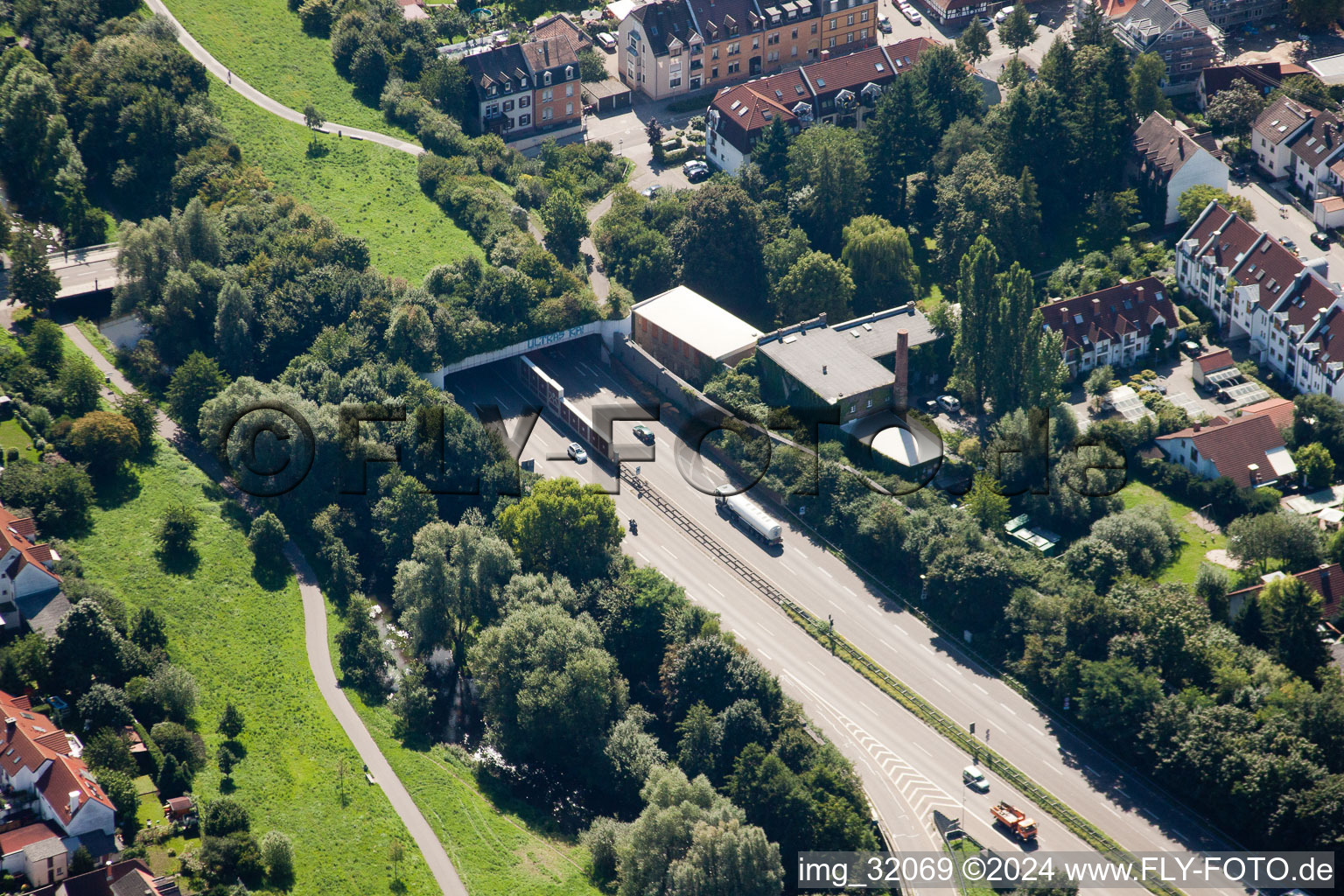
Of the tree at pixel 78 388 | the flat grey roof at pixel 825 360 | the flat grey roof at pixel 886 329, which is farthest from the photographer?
the flat grey roof at pixel 886 329

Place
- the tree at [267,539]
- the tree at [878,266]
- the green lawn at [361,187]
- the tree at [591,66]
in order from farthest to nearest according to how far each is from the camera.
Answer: the tree at [591,66] → the green lawn at [361,187] → the tree at [878,266] → the tree at [267,539]

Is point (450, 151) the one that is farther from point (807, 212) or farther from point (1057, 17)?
point (1057, 17)

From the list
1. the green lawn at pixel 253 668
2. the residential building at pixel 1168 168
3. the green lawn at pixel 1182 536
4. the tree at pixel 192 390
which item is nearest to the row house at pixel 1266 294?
the residential building at pixel 1168 168

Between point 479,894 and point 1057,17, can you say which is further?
point 1057,17

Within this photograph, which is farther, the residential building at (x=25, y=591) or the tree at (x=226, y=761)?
the residential building at (x=25, y=591)

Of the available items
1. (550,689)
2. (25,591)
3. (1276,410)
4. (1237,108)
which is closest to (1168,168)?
(1237,108)

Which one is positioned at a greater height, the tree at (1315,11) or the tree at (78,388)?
the tree at (1315,11)

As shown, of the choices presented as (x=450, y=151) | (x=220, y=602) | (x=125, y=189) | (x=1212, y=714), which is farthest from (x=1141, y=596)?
(x=125, y=189)

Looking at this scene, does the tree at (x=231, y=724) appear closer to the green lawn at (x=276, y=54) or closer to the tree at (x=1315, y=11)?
the green lawn at (x=276, y=54)
